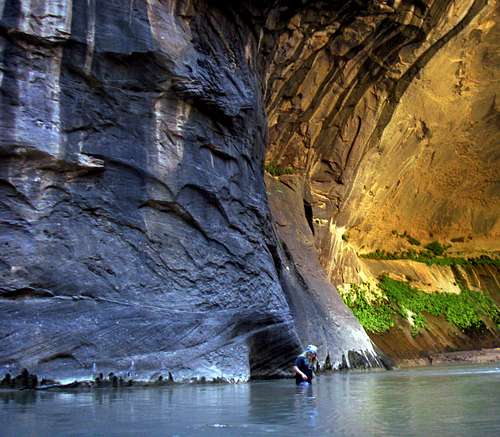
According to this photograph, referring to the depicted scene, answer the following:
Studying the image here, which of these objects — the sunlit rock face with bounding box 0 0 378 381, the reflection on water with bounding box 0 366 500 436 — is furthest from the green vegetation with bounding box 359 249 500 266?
the reflection on water with bounding box 0 366 500 436

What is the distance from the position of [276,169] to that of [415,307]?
805 cm

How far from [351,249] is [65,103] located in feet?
43.9

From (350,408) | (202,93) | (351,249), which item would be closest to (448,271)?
(351,249)

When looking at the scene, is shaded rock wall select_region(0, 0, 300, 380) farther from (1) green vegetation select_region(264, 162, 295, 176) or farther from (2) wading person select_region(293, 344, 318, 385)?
(1) green vegetation select_region(264, 162, 295, 176)

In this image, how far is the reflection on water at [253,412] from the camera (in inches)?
157

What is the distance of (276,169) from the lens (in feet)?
55.1

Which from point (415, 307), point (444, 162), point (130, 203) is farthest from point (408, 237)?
point (130, 203)

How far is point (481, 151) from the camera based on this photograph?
2455 cm

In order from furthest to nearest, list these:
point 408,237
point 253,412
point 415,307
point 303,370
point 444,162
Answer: point 408,237
point 444,162
point 415,307
point 303,370
point 253,412

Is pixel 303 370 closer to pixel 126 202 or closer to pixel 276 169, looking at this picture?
pixel 126 202

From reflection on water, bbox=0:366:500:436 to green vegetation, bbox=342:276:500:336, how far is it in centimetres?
1240

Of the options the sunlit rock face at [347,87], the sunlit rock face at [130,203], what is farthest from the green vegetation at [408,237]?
the sunlit rock face at [130,203]

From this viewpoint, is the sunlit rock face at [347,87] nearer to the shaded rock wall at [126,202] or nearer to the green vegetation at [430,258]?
the green vegetation at [430,258]

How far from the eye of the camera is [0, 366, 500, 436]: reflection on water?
13.1 ft
